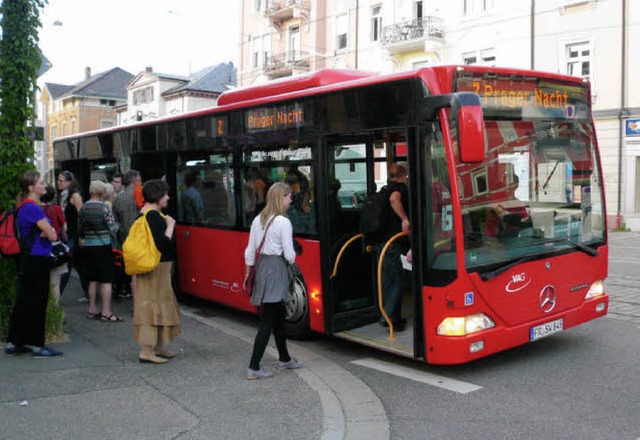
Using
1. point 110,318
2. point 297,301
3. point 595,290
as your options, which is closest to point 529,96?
point 595,290

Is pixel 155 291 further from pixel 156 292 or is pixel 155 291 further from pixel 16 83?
pixel 16 83

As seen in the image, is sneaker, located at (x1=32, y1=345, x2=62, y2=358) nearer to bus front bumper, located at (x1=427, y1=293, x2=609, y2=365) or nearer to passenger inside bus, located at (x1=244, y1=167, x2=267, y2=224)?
passenger inside bus, located at (x1=244, y1=167, x2=267, y2=224)

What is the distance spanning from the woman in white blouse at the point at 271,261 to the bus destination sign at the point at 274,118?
1541mm

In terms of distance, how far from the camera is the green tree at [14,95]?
24.5ft

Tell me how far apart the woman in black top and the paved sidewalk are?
10.6 inches

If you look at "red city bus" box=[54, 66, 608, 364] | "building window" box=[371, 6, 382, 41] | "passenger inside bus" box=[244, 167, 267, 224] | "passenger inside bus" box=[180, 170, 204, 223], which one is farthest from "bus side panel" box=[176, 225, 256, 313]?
"building window" box=[371, 6, 382, 41]

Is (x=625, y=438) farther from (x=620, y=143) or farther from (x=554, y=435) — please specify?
(x=620, y=143)

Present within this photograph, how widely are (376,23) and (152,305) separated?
1182 inches

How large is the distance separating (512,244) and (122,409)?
11.7 feet

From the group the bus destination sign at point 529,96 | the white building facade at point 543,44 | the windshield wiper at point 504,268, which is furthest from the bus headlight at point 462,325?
the white building facade at point 543,44

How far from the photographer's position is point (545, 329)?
21.6 feet

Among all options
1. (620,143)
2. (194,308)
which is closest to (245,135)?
(194,308)

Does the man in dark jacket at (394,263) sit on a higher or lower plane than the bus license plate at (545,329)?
higher

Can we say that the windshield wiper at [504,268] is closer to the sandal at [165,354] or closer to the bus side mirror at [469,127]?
the bus side mirror at [469,127]
